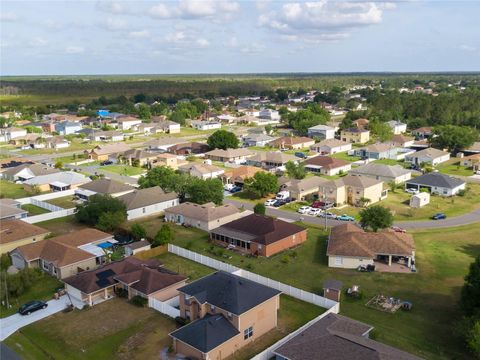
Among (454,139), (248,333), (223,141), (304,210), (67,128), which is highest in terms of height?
(454,139)

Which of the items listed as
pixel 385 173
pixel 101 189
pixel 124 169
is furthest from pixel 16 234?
pixel 385 173

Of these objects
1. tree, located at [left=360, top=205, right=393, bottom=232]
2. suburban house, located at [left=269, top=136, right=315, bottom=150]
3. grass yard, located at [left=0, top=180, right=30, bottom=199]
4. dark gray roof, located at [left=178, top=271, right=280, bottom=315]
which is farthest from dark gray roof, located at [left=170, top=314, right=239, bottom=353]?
suburban house, located at [left=269, top=136, right=315, bottom=150]

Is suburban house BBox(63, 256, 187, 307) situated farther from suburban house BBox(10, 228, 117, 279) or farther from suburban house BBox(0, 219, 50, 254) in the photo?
suburban house BBox(0, 219, 50, 254)

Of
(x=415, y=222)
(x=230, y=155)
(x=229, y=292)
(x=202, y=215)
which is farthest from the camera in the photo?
(x=230, y=155)

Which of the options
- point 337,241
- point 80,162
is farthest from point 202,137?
point 337,241

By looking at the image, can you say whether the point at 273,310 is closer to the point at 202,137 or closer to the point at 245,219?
the point at 245,219

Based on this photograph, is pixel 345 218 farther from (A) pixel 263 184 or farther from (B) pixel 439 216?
(A) pixel 263 184
